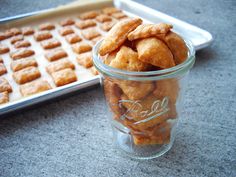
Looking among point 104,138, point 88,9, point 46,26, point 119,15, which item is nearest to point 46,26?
point 46,26

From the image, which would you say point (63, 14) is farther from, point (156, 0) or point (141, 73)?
point (141, 73)

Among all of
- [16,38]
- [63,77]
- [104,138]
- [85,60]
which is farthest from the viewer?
[16,38]

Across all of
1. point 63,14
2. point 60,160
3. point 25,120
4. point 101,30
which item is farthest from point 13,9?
point 60,160

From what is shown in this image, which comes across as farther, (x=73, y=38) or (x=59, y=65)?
(x=73, y=38)

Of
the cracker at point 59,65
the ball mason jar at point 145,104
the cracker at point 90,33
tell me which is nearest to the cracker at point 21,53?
the cracker at point 59,65

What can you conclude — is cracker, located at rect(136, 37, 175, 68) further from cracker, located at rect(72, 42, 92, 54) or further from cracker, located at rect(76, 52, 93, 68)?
cracker, located at rect(72, 42, 92, 54)

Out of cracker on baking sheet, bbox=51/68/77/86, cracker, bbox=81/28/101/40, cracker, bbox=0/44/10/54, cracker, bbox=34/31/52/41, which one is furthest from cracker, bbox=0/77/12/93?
cracker, bbox=81/28/101/40

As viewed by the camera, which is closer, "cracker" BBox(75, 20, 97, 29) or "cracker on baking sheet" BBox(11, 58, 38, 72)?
"cracker on baking sheet" BBox(11, 58, 38, 72)

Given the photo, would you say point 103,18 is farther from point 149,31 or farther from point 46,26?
point 149,31
